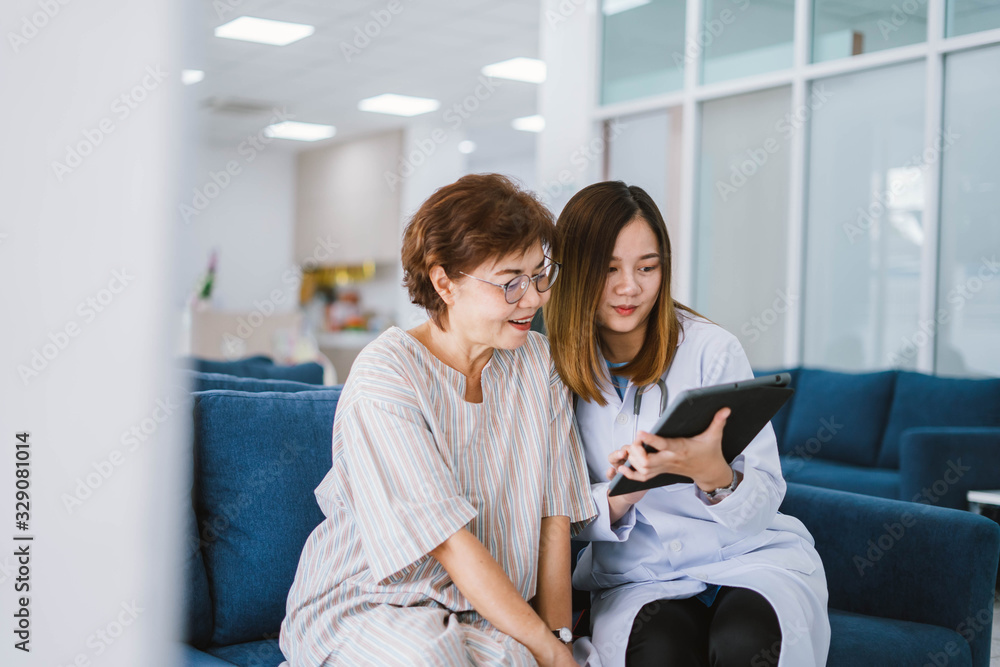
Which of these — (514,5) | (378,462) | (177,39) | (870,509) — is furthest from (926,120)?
(177,39)

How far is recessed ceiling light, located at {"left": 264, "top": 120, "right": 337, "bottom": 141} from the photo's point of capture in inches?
379

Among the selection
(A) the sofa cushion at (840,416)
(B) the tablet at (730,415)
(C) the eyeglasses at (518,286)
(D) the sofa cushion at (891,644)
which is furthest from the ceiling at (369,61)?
(D) the sofa cushion at (891,644)

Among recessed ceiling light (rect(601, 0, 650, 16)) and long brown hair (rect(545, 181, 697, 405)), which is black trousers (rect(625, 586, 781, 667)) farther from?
recessed ceiling light (rect(601, 0, 650, 16))

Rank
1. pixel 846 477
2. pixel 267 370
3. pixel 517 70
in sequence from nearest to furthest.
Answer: pixel 267 370, pixel 846 477, pixel 517 70

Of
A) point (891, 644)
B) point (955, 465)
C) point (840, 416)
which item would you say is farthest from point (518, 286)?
point (840, 416)

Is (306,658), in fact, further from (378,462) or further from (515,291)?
(515,291)

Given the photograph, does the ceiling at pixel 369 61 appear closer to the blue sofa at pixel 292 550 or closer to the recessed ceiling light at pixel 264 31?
the recessed ceiling light at pixel 264 31

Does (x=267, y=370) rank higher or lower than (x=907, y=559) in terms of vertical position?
higher

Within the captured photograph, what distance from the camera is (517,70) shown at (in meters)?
7.30

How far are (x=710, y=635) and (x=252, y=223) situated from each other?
1017cm

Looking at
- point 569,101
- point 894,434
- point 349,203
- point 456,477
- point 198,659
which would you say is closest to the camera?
point 456,477

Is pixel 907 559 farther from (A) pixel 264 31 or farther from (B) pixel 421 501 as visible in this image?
(A) pixel 264 31

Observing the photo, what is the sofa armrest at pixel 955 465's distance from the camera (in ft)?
11.4

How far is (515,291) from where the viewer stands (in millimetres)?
1436
